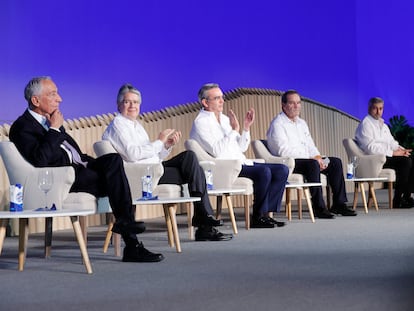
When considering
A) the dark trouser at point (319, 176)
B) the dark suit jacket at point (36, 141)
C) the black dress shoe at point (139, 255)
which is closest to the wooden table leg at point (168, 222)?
the black dress shoe at point (139, 255)

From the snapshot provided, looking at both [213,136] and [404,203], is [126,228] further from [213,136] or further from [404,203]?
[404,203]

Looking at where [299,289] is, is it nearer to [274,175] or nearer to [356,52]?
[274,175]

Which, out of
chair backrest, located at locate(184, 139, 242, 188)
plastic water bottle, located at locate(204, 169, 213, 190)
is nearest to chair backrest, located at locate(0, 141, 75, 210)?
Result: plastic water bottle, located at locate(204, 169, 213, 190)

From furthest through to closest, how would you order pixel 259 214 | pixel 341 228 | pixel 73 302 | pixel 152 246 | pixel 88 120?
pixel 88 120, pixel 259 214, pixel 341 228, pixel 152 246, pixel 73 302

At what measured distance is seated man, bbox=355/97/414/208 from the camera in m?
8.55

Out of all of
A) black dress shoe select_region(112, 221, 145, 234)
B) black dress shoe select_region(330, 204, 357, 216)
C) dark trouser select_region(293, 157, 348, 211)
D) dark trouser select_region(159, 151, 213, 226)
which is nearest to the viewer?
black dress shoe select_region(112, 221, 145, 234)

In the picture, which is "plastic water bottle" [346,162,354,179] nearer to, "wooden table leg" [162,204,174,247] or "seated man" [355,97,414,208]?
"seated man" [355,97,414,208]

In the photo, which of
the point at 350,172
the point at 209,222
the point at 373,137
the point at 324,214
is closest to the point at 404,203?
the point at 373,137

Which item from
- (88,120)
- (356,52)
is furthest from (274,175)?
(356,52)

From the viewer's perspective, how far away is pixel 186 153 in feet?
17.3

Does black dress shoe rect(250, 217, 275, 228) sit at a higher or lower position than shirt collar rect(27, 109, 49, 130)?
lower

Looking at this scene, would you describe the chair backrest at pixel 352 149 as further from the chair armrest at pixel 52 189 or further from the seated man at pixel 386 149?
the chair armrest at pixel 52 189

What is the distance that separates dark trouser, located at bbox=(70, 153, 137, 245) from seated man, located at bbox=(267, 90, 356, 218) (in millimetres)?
3056

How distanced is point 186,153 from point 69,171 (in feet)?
4.31
